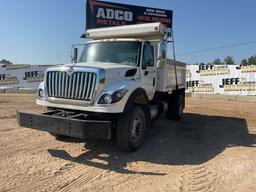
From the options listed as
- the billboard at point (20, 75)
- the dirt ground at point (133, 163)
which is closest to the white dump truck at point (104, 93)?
the dirt ground at point (133, 163)

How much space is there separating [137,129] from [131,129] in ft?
1.55

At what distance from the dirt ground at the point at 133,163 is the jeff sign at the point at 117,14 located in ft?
58.2

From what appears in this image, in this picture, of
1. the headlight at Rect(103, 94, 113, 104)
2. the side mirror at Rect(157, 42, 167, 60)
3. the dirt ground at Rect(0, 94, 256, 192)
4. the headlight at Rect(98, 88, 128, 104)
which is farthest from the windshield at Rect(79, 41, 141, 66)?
the dirt ground at Rect(0, 94, 256, 192)

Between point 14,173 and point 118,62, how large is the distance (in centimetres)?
349

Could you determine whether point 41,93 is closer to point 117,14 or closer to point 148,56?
point 148,56

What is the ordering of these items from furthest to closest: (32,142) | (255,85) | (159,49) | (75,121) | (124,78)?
(255,85) → (159,49) → (32,142) → (124,78) → (75,121)

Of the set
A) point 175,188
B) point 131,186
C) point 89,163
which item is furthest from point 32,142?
point 175,188

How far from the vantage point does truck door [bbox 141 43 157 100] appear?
7948 mm

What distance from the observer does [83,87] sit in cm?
657

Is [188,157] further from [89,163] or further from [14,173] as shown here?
[14,173]

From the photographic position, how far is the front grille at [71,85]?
651cm

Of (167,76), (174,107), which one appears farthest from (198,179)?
(174,107)

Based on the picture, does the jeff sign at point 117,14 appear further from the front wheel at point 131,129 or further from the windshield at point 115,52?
the front wheel at point 131,129

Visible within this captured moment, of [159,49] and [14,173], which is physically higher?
[159,49]
